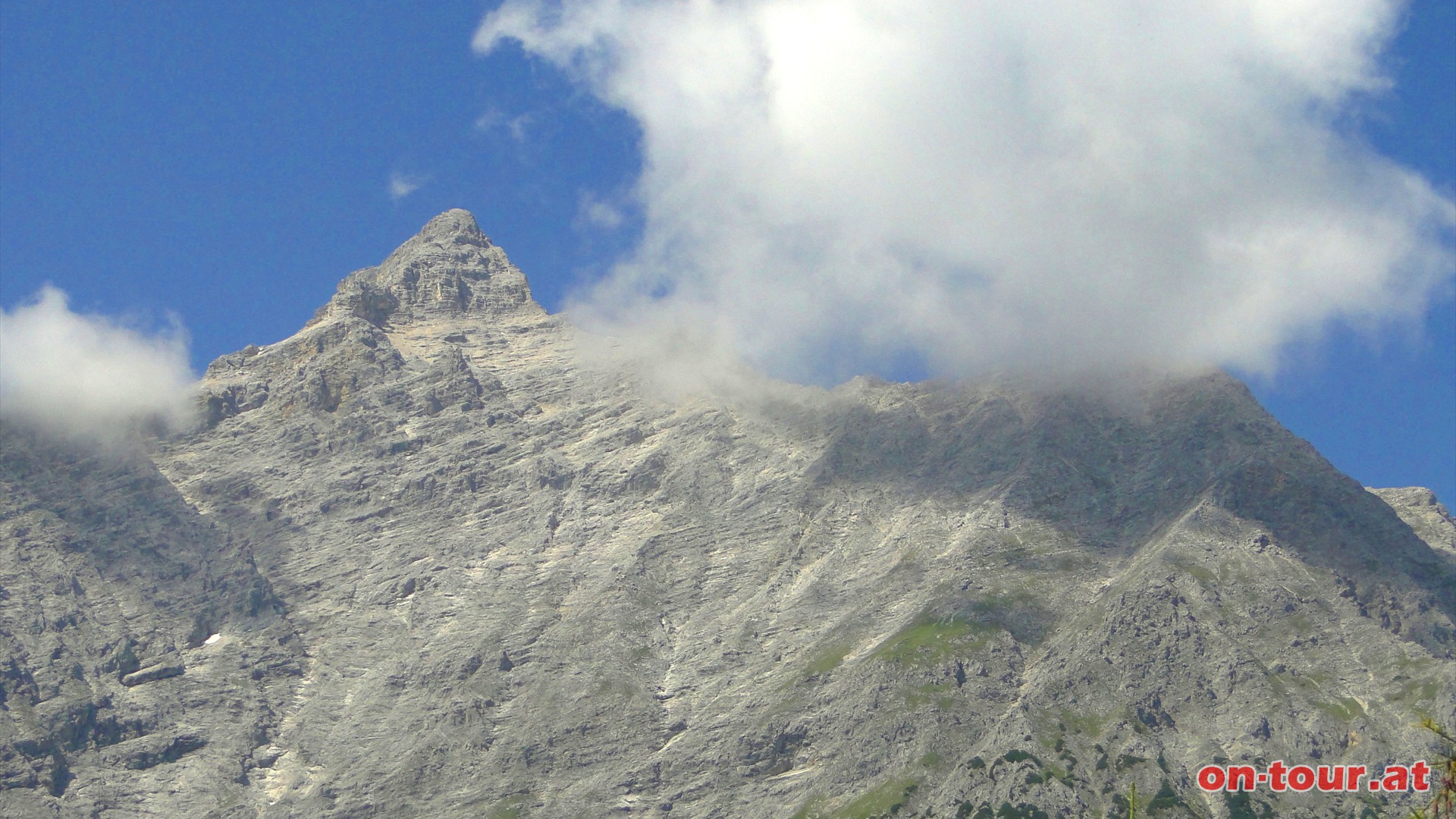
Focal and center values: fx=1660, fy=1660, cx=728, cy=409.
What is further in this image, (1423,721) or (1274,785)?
(1274,785)

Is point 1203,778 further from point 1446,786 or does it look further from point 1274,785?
point 1446,786

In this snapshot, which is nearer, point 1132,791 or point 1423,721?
point 1423,721

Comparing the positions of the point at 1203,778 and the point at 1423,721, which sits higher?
the point at 1203,778

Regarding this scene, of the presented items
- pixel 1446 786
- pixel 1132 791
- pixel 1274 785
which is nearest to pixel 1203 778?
pixel 1274 785

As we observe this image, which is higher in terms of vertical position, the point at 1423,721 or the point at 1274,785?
the point at 1274,785

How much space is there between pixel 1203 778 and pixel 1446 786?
97644 mm

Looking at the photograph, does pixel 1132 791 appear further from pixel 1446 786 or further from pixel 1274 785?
pixel 1274 785

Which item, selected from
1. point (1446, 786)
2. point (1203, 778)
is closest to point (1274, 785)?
point (1203, 778)

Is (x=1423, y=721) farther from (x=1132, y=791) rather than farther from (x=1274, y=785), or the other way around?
(x=1274, y=785)

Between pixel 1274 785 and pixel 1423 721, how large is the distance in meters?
93.7

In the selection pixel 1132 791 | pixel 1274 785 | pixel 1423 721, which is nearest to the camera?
pixel 1423 721

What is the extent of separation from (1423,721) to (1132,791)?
13858 millimetres

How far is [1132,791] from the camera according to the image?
7438 centimetres

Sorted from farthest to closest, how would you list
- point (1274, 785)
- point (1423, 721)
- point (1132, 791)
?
point (1274, 785), point (1132, 791), point (1423, 721)
